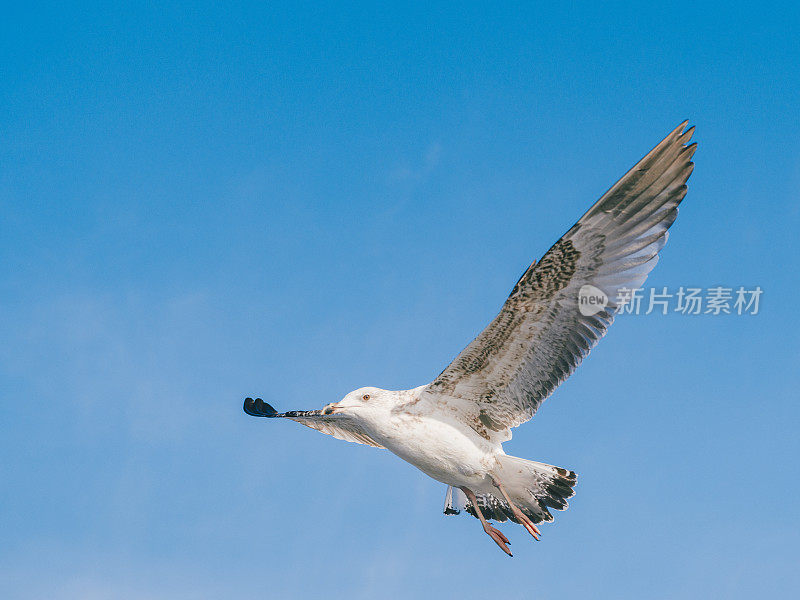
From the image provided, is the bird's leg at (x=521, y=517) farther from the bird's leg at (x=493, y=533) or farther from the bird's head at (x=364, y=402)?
the bird's head at (x=364, y=402)

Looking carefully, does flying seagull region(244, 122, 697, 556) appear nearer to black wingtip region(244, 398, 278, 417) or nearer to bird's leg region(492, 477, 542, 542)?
bird's leg region(492, 477, 542, 542)

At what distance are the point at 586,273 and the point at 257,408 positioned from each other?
5.92m

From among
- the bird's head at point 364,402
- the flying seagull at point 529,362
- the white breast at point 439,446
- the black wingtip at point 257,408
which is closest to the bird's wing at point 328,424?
the black wingtip at point 257,408

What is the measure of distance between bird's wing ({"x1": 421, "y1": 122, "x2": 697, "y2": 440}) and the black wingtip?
4.05m

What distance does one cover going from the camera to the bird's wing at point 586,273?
909cm

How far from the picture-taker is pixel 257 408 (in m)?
12.7

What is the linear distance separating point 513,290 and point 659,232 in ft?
5.77

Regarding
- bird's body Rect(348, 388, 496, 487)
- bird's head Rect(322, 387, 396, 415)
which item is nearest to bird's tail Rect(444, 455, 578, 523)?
bird's body Rect(348, 388, 496, 487)

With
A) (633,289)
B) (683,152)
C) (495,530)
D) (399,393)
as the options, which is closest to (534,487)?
(495,530)

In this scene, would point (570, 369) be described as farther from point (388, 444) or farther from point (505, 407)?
point (388, 444)

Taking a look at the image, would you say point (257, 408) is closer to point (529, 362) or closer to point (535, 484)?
point (535, 484)

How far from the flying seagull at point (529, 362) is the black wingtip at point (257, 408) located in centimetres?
249

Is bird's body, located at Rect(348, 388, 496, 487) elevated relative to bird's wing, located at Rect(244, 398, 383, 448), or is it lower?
lower

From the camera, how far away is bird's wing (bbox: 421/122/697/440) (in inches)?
358
